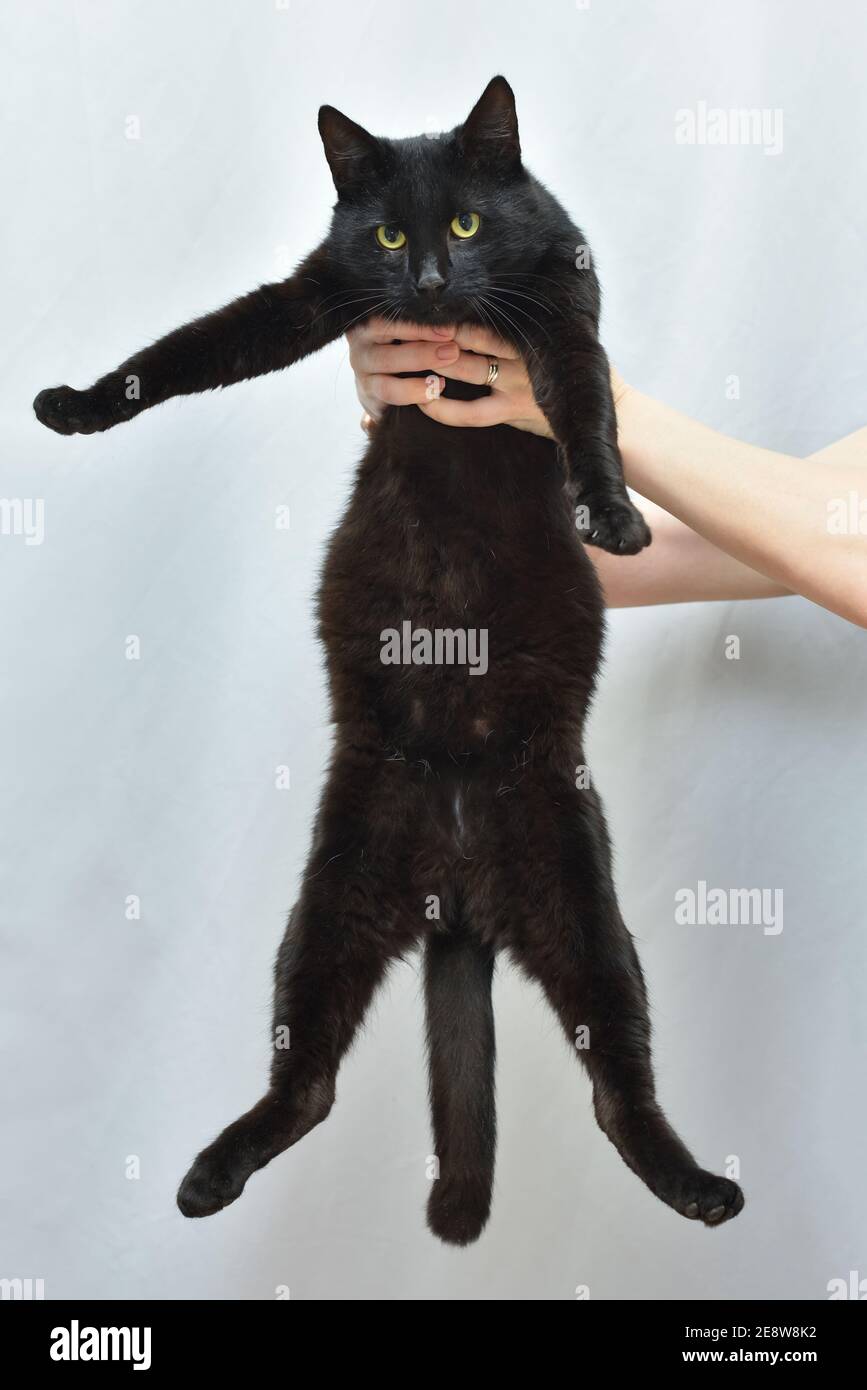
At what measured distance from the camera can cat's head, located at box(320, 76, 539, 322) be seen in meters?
1.31

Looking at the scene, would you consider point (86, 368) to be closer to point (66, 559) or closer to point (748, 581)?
point (66, 559)

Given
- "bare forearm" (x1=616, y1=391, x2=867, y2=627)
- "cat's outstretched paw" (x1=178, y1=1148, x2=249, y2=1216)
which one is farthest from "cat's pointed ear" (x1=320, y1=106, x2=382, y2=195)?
"cat's outstretched paw" (x1=178, y1=1148, x2=249, y2=1216)

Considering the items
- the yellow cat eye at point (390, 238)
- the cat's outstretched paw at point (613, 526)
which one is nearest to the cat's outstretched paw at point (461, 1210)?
the cat's outstretched paw at point (613, 526)

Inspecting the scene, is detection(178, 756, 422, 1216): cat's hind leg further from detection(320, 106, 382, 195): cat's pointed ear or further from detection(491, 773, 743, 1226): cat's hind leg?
detection(320, 106, 382, 195): cat's pointed ear

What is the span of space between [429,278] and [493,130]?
7.5 inches

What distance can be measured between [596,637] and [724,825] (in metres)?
0.79

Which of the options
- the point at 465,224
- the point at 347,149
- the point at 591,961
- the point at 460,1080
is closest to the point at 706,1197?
the point at 591,961

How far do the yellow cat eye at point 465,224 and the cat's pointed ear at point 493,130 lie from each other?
64mm

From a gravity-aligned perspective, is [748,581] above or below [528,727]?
above

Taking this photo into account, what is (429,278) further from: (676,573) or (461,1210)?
(461,1210)

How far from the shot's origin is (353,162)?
1368 millimetres
